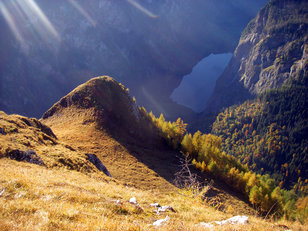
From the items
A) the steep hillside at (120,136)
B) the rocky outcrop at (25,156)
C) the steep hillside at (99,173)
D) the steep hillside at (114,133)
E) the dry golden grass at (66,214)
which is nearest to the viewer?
the dry golden grass at (66,214)

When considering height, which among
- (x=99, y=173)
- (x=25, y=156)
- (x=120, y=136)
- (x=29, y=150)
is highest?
(x=29, y=150)

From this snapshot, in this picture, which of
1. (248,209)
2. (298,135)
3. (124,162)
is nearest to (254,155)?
(298,135)

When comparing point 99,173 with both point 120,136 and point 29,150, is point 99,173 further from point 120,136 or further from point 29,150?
point 120,136

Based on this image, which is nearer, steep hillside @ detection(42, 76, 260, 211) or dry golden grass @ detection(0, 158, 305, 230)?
dry golden grass @ detection(0, 158, 305, 230)

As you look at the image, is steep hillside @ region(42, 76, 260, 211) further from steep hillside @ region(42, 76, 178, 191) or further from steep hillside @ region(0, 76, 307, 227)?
steep hillside @ region(0, 76, 307, 227)

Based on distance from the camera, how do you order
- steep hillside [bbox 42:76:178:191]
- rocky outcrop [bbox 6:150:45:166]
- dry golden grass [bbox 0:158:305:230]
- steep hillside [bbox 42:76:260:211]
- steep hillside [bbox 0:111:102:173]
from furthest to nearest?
steep hillside [bbox 42:76:178:191]
steep hillside [bbox 42:76:260:211]
steep hillside [bbox 0:111:102:173]
rocky outcrop [bbox 6:150:45:166]
dry golden grass [bbox 0:158:305:230]

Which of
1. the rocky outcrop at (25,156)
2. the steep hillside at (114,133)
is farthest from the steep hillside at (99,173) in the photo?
the steep hillside at (114,133)

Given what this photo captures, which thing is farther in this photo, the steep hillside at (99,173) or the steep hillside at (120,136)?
the steep hillside at (120,136)

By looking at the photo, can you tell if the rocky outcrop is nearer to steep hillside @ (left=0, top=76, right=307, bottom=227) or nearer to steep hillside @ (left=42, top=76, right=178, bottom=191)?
steep hillside @ (left=0, top=76, right=307, bottom=227)

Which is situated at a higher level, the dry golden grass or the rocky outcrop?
the rocky outcrop

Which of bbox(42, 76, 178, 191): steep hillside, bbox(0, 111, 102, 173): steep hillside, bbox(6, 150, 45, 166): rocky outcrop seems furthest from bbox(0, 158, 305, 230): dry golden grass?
bbox(42, 76, 178, 191): steep hillside

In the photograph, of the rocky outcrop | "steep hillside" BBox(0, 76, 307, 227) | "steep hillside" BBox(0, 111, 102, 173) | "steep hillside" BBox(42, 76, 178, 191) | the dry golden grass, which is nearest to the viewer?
the dry golden grass

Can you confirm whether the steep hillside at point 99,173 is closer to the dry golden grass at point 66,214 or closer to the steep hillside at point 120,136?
the dry golden grass at point 66,214

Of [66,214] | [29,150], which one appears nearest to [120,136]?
[29,150]
